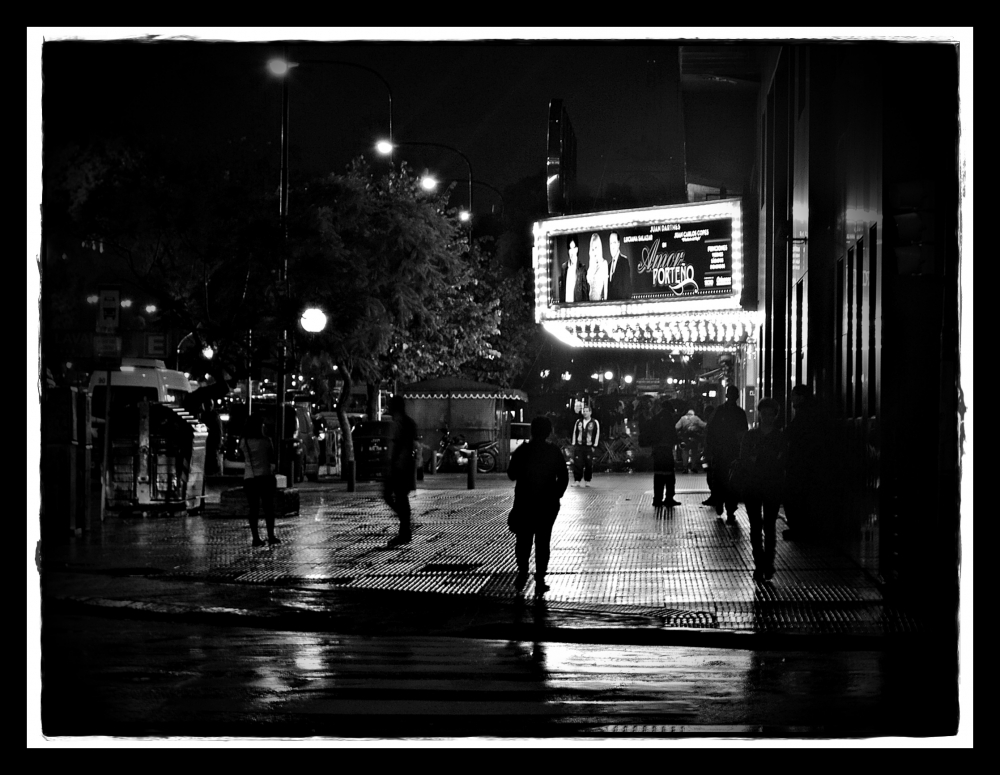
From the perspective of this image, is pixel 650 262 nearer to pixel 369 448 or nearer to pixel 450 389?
pixel 369 448

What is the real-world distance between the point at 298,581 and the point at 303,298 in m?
16.5

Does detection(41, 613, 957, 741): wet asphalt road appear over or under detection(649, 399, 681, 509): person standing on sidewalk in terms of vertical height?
under

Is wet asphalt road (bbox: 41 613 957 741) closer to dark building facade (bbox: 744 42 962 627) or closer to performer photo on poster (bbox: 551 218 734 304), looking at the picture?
dark building facade (bbox: 744 42 962 627)

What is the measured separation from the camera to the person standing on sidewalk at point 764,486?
41.7 ft

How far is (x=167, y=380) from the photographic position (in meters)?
36.5

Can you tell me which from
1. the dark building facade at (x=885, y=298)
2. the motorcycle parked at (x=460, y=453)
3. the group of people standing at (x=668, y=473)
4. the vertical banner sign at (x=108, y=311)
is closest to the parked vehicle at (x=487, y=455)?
the motorcycle parked at (x=460, y=453)

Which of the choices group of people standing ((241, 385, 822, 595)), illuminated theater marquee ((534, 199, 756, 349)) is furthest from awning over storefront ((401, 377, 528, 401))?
group of people standing ((241, 385, 822, 595))

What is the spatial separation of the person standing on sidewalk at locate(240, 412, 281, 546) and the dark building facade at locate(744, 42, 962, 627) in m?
6.81

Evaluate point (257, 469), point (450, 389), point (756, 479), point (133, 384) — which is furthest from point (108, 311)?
point (450, 389)

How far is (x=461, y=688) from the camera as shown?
823cm

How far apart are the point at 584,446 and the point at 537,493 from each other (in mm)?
20354

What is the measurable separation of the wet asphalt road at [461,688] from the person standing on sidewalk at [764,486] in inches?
118

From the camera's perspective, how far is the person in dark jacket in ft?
40.3
